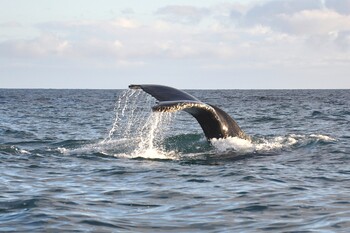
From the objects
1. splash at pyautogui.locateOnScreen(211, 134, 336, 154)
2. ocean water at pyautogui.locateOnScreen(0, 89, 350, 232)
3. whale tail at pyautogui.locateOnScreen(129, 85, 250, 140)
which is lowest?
ocean water at pyautogui.locateOnScreen(0, 89, 350, 232)

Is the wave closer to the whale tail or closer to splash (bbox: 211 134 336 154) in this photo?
splash (bbox: 211 134 336 154)

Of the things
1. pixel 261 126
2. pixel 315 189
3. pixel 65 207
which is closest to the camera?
pixel 65 207

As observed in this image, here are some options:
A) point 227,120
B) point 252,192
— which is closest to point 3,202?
point 252,192

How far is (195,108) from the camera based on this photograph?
12883 mm

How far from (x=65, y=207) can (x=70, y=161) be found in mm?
4664

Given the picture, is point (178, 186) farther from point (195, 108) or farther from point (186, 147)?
point (186, 147)

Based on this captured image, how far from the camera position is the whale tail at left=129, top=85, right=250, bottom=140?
1180cm

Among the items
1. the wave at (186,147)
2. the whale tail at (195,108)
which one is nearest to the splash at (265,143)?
the wave at (186,147)

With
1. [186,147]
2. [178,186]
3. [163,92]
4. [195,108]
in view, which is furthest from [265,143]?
[178,186]

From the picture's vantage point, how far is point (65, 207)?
852 cm

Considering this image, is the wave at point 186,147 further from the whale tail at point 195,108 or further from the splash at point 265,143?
the whale tail at point 195,108

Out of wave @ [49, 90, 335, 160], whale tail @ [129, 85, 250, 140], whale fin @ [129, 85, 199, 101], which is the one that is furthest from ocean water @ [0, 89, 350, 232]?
whale fin @ [129, 85, 199, 101]

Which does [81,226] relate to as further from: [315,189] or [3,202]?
[315,189]

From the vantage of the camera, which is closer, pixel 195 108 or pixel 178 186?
pixel 178 186
